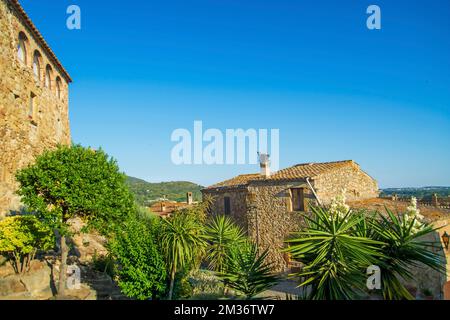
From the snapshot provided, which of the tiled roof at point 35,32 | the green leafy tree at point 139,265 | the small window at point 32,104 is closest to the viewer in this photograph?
the green leafy tree at point 139,265

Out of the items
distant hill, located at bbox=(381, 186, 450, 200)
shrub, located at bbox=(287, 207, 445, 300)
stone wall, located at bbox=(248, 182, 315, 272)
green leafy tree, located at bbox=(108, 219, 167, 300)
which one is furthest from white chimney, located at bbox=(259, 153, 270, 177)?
shrub, located at bbox=(287, 207, 445, 300)

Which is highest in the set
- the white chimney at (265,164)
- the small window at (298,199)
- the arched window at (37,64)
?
the arched window at (37,64)

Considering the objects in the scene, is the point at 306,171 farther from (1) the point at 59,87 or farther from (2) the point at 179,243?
(1) the point at 59,87

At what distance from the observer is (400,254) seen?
24.1 ft

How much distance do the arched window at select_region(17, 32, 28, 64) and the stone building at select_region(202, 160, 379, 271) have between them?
15953 mm

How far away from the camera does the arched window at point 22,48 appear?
18.0 metres

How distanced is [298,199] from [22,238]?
15491 millimetres

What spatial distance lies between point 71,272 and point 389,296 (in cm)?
1167

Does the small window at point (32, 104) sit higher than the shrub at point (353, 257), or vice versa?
the small window at point (32, 104)

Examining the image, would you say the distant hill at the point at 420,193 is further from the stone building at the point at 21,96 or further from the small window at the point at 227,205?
the stone building at the point at 21,96

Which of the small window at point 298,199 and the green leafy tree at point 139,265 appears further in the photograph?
the small window at point 298,199

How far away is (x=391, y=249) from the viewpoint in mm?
7488

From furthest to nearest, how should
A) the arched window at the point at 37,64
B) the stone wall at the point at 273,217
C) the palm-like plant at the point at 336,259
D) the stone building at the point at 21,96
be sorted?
the stone wall at the point at 273,217 < the arched window at the point at 37,64 < the stone building at the point at 21,96 < the palm-like plant at the point at 336,259

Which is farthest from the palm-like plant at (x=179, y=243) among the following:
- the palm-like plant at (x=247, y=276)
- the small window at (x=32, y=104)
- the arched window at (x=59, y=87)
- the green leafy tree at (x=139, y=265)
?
the arched window at (x=59, y=87)
